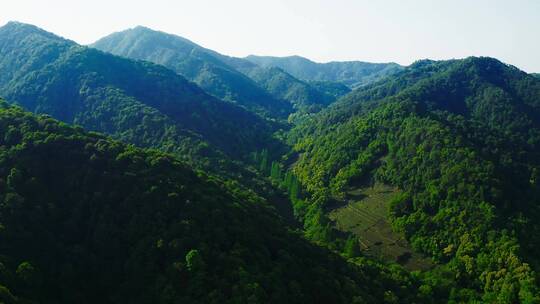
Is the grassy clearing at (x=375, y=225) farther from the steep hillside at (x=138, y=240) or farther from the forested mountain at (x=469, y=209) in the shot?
the steep hillside at (x=138, y=240)

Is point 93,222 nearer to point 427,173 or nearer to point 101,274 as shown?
point 101,274

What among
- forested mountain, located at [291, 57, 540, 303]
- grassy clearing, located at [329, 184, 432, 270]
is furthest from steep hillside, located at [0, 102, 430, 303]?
grassy clearing, located at [329, 184, 432, 270]

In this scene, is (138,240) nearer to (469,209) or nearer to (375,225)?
(375,225)

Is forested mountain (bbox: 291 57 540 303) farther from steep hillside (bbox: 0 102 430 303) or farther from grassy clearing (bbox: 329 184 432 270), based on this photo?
steep hillside (bbox: 0 102 430 303)

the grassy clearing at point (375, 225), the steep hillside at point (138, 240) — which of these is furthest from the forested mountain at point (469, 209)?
the steep hillside at point (138, 240)

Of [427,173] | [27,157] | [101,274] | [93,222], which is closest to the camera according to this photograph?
[101,274]

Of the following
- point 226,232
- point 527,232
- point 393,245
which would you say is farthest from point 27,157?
point 527,232

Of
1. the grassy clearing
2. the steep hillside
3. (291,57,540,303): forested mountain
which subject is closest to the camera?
the steep hillside

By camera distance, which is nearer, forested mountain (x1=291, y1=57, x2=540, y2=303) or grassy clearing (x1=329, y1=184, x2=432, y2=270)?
forested mountain (x1=291, y1=57, x2=540, y2=303)
